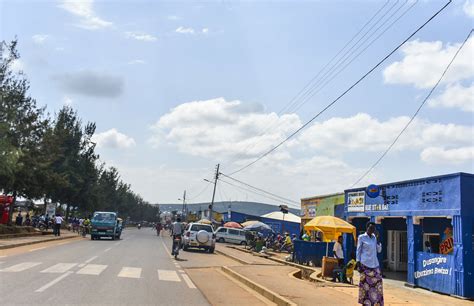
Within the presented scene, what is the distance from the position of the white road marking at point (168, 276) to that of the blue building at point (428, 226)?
7975 mm

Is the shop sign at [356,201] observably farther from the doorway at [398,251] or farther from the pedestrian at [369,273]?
the pedestrian at [369,273]

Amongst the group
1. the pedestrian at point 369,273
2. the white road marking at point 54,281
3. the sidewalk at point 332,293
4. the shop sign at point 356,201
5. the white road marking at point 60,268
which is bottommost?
the white road marking at point 54,281

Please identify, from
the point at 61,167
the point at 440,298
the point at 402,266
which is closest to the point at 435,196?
the point at 440,298

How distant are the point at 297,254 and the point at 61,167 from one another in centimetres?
3947

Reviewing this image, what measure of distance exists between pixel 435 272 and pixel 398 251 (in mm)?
6556

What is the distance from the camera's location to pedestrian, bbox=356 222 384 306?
31.9ft

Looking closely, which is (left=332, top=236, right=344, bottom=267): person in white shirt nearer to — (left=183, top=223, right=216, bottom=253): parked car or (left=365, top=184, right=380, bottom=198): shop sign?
(left=365, top=184, right=380, bottom=198): shop sign

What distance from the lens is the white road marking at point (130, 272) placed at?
14.3 metres

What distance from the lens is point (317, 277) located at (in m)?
17.6

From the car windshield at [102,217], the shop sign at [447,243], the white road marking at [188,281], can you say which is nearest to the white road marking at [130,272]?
the white road marking at [188,281]

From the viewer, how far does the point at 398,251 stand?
21562 mm

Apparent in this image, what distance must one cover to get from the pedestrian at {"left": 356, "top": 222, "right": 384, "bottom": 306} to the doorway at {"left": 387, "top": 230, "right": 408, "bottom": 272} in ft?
40.0

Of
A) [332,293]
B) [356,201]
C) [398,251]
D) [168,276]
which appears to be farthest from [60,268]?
[398,251]

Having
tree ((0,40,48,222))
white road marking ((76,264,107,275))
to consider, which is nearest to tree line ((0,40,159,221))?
tree ((0,40,48,222))
